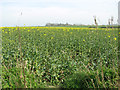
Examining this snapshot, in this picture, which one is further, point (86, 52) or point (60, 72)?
point (86, 52)

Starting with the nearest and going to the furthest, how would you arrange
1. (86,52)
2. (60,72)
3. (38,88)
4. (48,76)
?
(38,88) → (48,76) → (60,72) → (86,52)

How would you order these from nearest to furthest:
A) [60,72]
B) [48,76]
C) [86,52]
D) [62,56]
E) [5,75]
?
[5,75] < [48,76] < [60,72] < [62,56] < [86,52]

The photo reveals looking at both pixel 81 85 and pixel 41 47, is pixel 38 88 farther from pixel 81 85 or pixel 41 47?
pixel 41 47

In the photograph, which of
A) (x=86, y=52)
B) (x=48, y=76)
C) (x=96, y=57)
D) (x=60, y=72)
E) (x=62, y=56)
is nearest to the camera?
(x=48, y=76)

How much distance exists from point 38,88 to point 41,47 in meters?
3.61

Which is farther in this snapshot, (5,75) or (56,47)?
(56,47)

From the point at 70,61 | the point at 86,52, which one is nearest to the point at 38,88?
the point at 70,61

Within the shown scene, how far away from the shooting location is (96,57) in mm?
6109

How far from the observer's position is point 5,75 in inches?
147

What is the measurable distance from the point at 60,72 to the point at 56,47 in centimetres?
Answer: 160

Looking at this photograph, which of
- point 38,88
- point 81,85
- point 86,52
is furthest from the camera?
point 86,52

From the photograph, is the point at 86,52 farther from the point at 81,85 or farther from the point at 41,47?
the point at 81,85

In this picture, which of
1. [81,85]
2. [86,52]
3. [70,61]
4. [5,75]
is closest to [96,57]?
[86,52]

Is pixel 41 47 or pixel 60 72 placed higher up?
pixel 41 47
